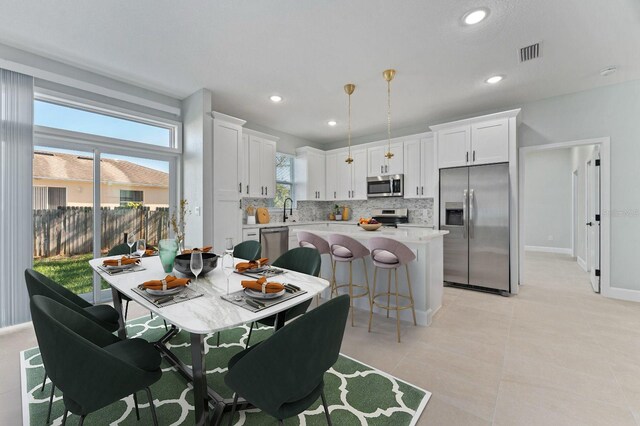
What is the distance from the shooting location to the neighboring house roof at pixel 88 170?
3.13 m

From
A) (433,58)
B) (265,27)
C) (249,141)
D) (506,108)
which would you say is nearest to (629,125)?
(506,108)

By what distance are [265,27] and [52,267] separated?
362 centimetres

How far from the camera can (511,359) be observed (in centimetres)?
224

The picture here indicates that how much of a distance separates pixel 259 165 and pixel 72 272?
290 cm

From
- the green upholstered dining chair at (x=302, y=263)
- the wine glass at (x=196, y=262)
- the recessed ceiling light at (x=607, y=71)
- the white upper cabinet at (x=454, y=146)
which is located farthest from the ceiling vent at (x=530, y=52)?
the wine glass at (x=196, y=262)

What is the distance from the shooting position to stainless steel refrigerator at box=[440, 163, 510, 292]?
12.8 ft

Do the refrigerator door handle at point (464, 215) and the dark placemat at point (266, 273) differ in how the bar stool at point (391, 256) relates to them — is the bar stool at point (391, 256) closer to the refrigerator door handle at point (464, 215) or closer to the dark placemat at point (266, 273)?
the dark placemat at point (266, 273)

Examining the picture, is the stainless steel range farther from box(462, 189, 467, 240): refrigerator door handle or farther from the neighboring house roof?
the neighboring house roof

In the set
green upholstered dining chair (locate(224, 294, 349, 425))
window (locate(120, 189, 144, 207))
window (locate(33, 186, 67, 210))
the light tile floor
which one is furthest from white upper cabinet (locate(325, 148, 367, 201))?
green upholstered dining chair (locate(224, 294, 349, 425))

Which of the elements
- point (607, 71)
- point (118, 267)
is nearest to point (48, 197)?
point (118, 267)

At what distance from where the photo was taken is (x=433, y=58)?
2994 mm

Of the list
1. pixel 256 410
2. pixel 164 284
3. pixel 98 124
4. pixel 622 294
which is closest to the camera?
pixel 164 284

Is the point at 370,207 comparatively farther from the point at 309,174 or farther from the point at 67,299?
the point at 67,299

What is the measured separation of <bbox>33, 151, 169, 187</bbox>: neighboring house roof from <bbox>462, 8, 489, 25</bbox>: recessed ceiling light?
4052mm
